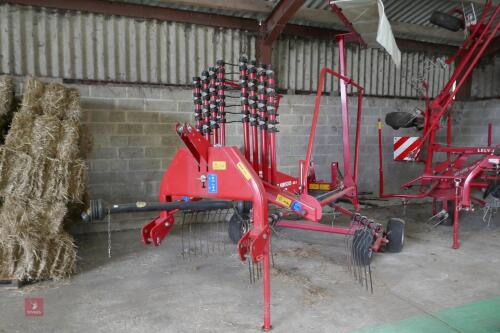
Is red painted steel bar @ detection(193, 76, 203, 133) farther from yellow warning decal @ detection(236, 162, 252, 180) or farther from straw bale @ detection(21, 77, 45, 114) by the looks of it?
straw bale @ detection(21, 77, 45, 114)

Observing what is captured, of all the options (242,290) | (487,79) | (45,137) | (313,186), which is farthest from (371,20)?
(487,79)

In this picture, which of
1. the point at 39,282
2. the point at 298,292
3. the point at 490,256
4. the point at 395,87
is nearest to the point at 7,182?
the point at 39,282

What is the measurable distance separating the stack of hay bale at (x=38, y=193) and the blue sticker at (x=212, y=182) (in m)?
1.15

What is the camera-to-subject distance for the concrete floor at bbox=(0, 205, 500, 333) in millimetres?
2389

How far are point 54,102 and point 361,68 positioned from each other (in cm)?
431

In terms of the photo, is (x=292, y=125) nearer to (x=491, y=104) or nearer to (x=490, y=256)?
(x=490, y=256)

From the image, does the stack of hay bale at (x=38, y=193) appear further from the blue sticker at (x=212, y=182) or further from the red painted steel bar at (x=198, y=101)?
the blue sticker at (x=212, y=182)

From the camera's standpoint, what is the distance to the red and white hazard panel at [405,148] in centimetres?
568

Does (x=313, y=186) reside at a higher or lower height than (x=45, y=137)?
lower

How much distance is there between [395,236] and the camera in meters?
3.74

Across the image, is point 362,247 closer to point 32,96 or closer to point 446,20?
point 32,96

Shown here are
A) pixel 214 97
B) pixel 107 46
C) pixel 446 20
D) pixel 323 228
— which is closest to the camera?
pixel 214 97

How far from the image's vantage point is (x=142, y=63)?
468cm

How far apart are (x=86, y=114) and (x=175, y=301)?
8.79 ft
